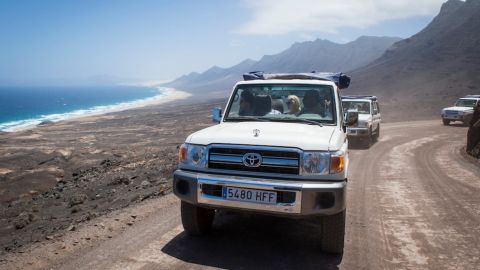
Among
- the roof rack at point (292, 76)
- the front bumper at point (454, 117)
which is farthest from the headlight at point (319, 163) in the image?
the front bumper at point (454, 117)

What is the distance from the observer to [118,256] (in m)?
4.85

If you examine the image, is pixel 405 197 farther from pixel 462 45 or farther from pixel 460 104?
pixel 462 45

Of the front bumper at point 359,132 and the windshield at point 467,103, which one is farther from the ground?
the windshield at point 467,103

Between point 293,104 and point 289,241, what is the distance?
2.06 metres

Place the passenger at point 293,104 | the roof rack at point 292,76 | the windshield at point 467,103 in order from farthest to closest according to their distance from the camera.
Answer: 1. the windshield at point 467,103
2. the roof rack at point 292,76
3. the passenger at point 293,104

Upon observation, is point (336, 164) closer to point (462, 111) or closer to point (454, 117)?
point (462, 111)

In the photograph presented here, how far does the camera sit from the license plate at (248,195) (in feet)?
14.5

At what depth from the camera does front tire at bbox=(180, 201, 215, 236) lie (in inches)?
207

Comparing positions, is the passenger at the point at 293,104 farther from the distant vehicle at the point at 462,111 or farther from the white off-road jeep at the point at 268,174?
the distant vehicle at the point at 462,111

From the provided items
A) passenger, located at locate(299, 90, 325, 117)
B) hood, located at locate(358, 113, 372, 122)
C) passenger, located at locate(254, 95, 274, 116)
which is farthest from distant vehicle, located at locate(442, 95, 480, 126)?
passenger, located at locate(254, 95, 274, 116)

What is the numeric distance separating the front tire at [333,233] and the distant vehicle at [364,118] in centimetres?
1148

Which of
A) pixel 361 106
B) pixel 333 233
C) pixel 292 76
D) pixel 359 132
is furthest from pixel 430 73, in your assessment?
pixel 333 233

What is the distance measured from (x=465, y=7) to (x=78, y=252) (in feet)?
435

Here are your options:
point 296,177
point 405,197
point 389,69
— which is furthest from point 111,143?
point 389,69
